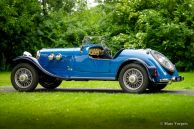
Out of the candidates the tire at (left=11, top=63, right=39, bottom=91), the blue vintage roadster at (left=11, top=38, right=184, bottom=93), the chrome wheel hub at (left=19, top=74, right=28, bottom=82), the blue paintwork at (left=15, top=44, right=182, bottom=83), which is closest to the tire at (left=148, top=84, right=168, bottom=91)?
the blue vintage roadster at (left=11, top=38, right=184, bottom=93)

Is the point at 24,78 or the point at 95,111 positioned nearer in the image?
the point at 95,111

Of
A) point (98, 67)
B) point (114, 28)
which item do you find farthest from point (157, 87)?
point (114, 28)

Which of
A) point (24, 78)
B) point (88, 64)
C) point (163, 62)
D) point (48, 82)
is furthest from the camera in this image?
point (48, 82)

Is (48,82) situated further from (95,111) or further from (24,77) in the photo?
(95,111)

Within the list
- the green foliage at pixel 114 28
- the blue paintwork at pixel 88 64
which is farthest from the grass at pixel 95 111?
the green foliage at pixel 114 28

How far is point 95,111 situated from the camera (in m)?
10.6

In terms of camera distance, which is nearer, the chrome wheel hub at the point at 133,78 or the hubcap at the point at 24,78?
the chrome wheel hub at the point at 133,78

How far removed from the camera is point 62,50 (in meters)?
16.0

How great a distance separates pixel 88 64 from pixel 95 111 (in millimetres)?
5070

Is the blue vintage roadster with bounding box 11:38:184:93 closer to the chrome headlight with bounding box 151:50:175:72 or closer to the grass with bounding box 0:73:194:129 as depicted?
the chrome headlight with bounding box 151:50:175:72

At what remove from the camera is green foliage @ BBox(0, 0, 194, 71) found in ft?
107

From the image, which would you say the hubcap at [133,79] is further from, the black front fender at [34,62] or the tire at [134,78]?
the black front fender at [34,62]

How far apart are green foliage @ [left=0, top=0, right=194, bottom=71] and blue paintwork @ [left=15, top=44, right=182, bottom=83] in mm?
16924

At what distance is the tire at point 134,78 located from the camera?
14523 millimetres
